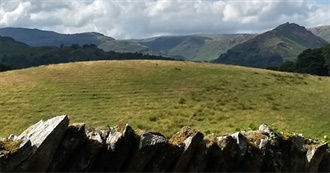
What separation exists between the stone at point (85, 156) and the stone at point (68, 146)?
54 millimetres

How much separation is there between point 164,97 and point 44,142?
170 ft

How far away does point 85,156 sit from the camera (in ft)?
25.2

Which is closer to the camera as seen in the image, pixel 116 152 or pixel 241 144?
pixel 116 152

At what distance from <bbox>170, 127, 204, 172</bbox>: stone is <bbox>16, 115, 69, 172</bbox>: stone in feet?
6.21

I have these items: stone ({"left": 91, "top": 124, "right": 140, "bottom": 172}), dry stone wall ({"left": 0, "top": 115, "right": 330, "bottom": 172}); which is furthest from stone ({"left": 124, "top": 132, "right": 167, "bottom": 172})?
stone ({"left": 91, "top": 124, "right": 140, "bottom": 172})

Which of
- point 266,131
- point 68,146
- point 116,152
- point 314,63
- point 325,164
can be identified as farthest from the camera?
point 314,63

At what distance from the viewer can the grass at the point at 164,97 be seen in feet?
163

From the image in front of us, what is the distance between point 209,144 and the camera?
8570 millimetres

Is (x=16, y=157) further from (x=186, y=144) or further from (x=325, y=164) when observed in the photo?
(x=325, y=164)

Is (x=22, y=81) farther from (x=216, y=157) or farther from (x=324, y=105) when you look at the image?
(x=216, y=157)

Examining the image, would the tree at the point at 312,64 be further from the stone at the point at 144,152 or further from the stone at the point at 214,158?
the stone at the point at 144,152

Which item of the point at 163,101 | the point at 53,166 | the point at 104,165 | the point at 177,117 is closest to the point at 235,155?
the point at 104,165

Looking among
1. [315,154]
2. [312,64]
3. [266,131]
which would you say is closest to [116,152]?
[266,131]

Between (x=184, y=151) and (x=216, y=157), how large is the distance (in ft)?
2.11
